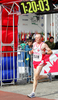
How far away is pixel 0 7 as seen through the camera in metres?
8.59

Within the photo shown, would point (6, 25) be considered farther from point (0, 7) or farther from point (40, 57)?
point (40, 57)

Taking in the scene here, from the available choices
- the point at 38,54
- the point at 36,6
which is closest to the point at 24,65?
the point at 38,54

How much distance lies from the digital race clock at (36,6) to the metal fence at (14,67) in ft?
6.19

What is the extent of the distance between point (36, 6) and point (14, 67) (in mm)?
2822

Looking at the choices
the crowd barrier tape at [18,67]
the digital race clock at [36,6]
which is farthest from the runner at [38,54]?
the digital race clock at [36,6]

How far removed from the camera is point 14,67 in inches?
350

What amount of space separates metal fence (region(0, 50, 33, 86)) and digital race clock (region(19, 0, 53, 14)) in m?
1.89

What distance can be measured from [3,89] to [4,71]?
3.18 feet

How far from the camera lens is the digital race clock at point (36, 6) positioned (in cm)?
921

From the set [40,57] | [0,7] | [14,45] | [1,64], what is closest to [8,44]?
[14,45]

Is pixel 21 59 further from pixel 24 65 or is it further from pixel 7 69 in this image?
pixel 7 69

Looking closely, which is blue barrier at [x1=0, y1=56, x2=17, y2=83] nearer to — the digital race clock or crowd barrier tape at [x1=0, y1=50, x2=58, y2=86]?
crowd barrier tape at [x1=0, y1=50, x2=58, y2=86]

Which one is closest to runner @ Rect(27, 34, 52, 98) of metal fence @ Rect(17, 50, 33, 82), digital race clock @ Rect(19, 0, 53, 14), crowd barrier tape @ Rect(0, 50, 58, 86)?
crowd barrier tape @ Rect(0, 50, 58, 86)

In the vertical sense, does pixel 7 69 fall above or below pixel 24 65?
below
